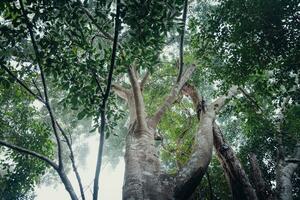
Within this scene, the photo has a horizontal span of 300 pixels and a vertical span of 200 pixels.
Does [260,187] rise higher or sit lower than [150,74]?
lower

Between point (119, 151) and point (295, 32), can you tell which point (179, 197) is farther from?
point (119, 151)

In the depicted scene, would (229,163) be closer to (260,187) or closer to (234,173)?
(234,173)

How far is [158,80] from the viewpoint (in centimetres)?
1059

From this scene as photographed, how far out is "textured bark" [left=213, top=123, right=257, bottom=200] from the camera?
5.47 meters

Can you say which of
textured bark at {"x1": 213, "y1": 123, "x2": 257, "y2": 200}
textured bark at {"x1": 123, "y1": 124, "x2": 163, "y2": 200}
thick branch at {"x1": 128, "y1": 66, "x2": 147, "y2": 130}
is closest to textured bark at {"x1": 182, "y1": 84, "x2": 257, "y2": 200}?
textured bark at {"x1": 213, "y1": 123, "x2": 257, "y2": 200}

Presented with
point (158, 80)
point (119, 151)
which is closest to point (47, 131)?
point (158, 80)

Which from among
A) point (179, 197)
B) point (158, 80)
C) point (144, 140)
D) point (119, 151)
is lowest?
point (179, 197)

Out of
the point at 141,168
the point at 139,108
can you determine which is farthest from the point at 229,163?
the point at 141,168

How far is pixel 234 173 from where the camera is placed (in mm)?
5895

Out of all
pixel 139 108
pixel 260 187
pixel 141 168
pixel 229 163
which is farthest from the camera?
pixel 229 163

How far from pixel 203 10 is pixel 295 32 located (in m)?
8.22

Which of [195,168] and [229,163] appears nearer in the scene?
[195,168]

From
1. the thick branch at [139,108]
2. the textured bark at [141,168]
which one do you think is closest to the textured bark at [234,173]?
the textured bark at [141,168]

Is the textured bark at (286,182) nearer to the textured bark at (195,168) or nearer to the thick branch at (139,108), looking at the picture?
the textured bark at (195,168)
